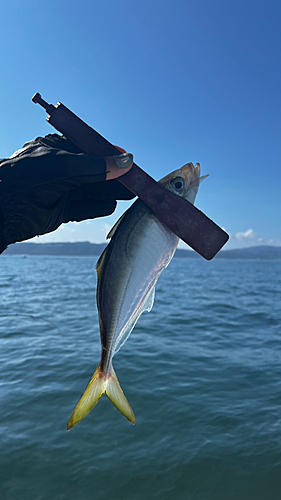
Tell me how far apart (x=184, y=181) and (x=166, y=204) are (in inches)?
15.0

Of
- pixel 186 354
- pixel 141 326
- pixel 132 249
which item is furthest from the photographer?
pixel 141 326

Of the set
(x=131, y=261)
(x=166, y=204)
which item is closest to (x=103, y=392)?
(x=131, y=261)

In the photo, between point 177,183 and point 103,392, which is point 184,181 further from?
point 103,392

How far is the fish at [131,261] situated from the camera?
2451 mm

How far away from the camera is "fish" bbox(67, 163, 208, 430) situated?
2451 mm

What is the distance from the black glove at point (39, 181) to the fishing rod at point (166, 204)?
0.15 meters

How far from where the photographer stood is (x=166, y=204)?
2191mm

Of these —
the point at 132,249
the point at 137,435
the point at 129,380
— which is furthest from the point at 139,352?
the point at 132,249

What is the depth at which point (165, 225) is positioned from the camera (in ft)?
7.59

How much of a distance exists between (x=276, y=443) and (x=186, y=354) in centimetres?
382

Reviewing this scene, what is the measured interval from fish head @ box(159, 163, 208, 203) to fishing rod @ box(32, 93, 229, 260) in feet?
0.98

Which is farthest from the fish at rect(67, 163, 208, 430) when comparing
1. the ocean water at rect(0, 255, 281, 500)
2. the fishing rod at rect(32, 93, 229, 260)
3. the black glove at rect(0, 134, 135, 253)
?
the ocean water at rect(0, 255, 281, 500)

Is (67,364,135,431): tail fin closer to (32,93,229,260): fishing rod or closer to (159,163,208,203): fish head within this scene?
(32,93,229,260): fishing rod

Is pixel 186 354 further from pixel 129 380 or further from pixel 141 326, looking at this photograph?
pixel 141 326
